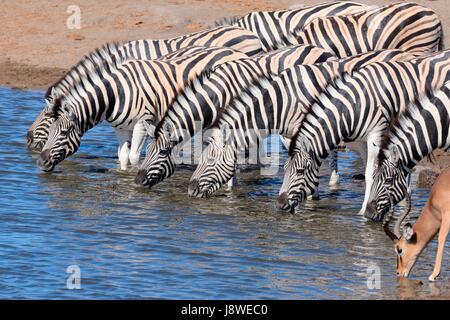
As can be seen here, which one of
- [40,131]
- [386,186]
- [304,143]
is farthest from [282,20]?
[386,186]

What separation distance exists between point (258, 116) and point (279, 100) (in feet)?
1.29

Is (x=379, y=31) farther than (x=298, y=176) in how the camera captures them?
Yes

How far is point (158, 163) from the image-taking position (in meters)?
16.5

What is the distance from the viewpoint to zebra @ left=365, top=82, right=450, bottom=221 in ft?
48.9

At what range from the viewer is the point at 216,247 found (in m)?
13.8

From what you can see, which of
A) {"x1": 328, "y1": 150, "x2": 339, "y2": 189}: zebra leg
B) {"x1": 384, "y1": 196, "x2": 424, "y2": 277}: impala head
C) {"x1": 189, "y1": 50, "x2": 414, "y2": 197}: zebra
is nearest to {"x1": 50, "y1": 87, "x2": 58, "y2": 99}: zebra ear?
{"x1": 189, "y1": 50, "x2": 414, "y2": 197}: zebra

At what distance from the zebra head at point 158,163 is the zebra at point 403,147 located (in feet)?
9.53

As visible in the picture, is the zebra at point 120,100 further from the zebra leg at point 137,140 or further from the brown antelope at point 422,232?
the brown antelope at point 422,232

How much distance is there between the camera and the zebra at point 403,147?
14914mm

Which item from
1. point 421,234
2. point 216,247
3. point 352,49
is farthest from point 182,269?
point 352,49

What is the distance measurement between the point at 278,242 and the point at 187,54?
511 centimetres

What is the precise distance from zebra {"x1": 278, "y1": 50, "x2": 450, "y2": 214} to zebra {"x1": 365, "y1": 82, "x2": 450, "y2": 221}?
0.42 m

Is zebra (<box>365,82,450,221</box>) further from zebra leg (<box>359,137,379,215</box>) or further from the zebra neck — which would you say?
the zebra neck

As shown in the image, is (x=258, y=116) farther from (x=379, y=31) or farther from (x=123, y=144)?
(x=379, y=31)
